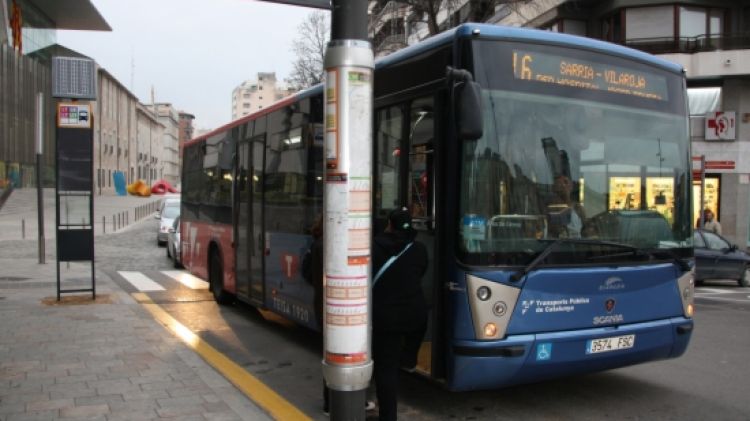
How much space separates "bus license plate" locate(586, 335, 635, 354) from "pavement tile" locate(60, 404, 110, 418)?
3744 millimetres

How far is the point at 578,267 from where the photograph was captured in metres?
5.05

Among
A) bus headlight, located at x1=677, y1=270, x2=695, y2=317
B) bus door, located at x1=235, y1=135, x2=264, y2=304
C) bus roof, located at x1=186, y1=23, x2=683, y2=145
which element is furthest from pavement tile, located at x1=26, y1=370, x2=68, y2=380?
bus headlight, located at x1=677, y1=270, x2=695, y2=317

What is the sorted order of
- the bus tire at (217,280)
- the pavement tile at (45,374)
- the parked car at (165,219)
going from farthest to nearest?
the parked car at (165,219) → the bus tire at (217,280) → the pavement tile at (45,374)

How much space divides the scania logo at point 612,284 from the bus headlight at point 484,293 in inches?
40.3

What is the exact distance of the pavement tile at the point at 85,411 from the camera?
4.93m

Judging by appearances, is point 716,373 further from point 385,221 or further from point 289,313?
point 289,313

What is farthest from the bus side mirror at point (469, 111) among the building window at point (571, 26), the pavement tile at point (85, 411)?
the building window at point (571, 26)

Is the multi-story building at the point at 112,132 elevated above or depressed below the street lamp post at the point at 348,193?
above

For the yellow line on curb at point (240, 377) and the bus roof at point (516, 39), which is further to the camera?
the yellow line on curb at point (240, 377)

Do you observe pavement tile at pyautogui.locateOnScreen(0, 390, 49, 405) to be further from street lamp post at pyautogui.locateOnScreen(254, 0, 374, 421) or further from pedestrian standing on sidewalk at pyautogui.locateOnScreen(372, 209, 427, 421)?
street lamp post at pyautogui.locateOnScreen(254, 0, 374, 421)

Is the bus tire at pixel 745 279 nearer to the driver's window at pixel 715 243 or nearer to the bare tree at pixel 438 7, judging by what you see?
the driver's window at pixel 715 243

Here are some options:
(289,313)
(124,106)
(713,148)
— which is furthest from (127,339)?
(124,106)

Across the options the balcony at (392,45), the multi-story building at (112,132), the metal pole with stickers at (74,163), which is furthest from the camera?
the multi-story building at (112,132)

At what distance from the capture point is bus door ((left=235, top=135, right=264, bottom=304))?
8945mm
